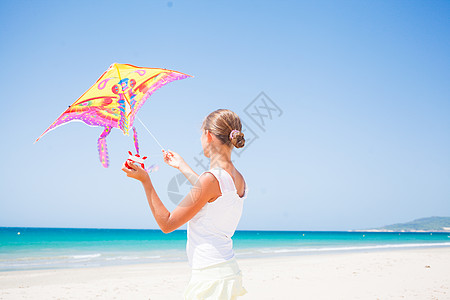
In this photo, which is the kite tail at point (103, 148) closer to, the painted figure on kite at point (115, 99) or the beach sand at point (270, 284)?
the painted figure on kite at point (115, 99)

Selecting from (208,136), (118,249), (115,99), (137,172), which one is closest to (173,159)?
(208,136)

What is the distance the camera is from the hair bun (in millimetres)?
1657

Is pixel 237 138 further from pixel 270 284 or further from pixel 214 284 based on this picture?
pixel 270 284

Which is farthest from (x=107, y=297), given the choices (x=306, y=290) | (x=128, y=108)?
(x=128, y=108)

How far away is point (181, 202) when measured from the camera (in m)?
1.51

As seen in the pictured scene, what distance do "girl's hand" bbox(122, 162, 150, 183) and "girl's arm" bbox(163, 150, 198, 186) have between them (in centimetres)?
27

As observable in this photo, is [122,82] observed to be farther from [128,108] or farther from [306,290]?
[306,290]

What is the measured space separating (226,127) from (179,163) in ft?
1.00

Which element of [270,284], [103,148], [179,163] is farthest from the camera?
[270,284]

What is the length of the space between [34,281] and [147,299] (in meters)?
3.38


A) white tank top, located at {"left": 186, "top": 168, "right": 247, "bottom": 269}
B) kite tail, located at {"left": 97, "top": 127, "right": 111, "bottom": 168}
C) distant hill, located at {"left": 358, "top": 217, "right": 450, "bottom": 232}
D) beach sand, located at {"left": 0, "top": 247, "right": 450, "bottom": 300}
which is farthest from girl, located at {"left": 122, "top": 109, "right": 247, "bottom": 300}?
distant hill, located at {"left": 358, "top": 217, "right": 450, "bottom": 232}

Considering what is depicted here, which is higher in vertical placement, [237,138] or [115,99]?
[115,99]

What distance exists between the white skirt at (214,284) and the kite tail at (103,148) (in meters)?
0.92

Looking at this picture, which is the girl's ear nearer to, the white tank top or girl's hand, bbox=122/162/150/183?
the white tank top
